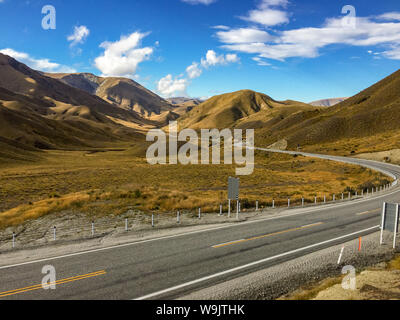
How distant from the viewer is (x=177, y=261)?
14484 millimetres

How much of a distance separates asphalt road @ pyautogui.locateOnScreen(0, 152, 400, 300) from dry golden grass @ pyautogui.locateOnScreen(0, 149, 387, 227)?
7984 mm

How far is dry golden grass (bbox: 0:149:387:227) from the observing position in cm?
2611

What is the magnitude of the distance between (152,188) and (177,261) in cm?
2166

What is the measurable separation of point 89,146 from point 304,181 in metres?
139

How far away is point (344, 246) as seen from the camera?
55.1 ft

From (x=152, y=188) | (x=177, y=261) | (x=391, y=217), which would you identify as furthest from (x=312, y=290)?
(x=152, y=188)

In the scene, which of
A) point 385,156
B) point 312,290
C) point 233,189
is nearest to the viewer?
point 312,290

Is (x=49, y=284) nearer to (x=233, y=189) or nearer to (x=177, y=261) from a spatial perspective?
(x=177, y=261)

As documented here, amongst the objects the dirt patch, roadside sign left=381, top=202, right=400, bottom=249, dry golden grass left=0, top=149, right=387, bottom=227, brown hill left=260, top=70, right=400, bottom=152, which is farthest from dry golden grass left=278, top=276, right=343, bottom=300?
brown hill left=260, top=70, right=400, bottom=152

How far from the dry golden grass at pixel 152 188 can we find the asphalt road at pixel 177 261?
7984 mm

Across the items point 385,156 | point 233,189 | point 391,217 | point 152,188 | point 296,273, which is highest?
point 385,156

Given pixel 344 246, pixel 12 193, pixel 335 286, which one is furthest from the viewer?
pixel 12 193
